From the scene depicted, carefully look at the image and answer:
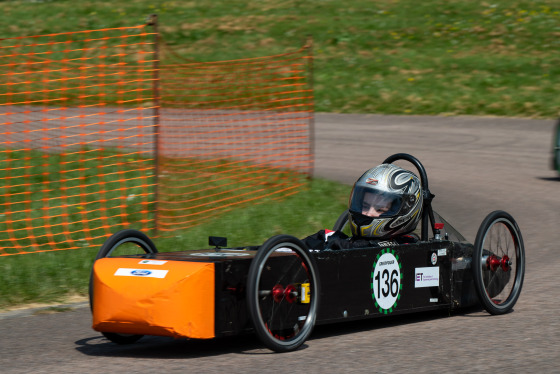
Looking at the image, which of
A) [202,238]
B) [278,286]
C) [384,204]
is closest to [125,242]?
[278,286]

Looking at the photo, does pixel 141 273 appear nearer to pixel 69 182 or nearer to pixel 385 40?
pixel 69 182

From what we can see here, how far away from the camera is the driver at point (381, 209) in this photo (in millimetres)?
7527

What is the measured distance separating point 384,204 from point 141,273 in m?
2.14

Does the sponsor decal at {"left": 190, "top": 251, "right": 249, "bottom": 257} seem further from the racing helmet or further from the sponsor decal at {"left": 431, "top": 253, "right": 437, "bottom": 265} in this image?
the sponsor decal at {"left": 431, "top": 253, "right": 437, "bottom": 265}

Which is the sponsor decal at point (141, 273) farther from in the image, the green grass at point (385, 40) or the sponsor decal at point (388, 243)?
the green grass at point (385, 40)

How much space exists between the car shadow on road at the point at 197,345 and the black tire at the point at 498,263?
0.55m

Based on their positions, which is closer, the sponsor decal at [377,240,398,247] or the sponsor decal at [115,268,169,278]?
the sponsor decal at [115,268,169,278]

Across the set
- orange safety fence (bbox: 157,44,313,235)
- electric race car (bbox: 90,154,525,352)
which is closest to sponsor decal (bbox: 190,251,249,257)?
electric race car (bbox: 90,154,525,352)

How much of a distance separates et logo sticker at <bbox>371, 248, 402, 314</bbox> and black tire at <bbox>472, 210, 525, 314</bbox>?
717 millimetres

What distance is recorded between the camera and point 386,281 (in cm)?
721

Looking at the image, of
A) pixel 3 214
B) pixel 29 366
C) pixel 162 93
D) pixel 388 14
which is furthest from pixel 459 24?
pixel 29 366

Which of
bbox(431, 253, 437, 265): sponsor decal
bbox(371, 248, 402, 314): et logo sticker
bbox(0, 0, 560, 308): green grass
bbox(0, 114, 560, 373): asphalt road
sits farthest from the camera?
bbox(0, 0, 560, 308): green grass

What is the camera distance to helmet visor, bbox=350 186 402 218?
753 cm

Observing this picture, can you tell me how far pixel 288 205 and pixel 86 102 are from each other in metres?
10.2
